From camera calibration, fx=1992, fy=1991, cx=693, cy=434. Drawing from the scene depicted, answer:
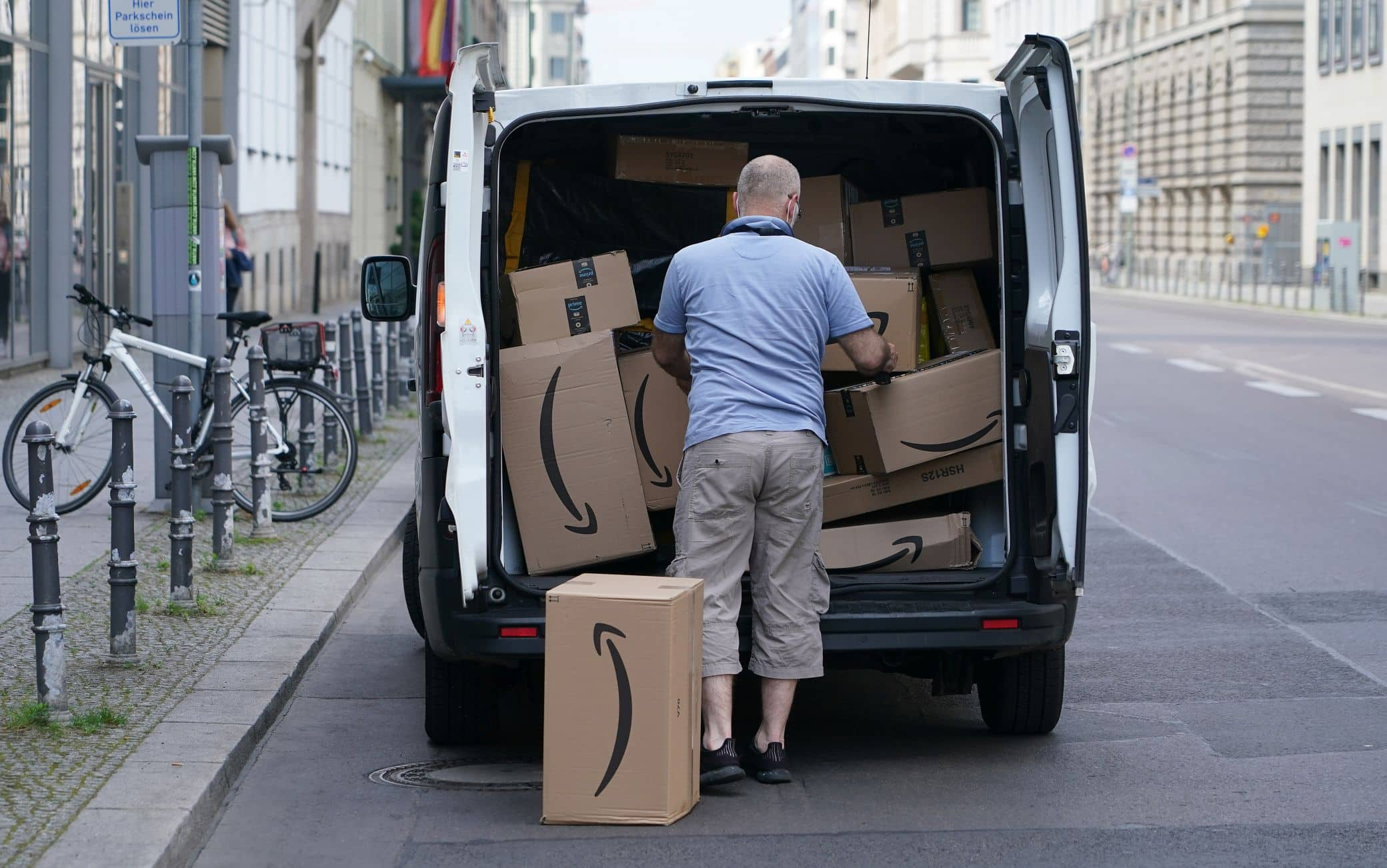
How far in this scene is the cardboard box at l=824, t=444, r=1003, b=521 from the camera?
20.4ft

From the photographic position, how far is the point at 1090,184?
268ft

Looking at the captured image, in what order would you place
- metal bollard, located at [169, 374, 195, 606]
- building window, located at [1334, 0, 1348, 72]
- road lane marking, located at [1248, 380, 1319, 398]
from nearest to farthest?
metal bollard, located at [169, 374, 195, 606] < road lane marking, located at [1248, 380, 1319, 398] < building window, located at [1334, 0, 1348, 72]

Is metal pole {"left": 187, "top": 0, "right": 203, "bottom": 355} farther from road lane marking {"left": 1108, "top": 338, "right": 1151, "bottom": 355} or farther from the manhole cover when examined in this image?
road lane marking {"left": 1108, "top": 338, "right": 1151, "bottom": 355}

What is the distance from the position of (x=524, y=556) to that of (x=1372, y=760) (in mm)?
2626

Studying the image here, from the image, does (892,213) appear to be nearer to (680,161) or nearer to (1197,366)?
(680,161)

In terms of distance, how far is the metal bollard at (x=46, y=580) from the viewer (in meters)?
5.94

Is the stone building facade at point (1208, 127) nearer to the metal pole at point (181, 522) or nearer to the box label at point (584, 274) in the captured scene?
the metal pole at point (181, 522)

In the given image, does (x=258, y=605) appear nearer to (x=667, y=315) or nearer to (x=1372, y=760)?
(x=667, y=315)

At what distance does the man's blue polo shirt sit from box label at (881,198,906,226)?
114 cm

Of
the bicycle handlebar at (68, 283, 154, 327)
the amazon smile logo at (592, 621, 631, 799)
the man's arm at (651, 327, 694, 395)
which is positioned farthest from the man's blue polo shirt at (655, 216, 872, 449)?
the bicycle handlebar at (68, 283, 154, 327)

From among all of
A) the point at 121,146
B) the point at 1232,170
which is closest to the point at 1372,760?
the point at 121,146

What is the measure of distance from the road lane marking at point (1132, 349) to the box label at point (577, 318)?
2324cm

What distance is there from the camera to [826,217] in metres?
7.05

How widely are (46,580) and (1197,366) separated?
2148 cm
